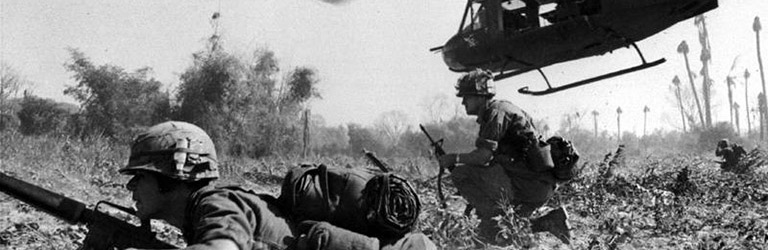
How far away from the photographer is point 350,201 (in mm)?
2402

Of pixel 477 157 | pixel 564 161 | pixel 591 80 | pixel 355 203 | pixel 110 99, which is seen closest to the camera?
pixel 355 203

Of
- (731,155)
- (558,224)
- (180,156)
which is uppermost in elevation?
(180,156)

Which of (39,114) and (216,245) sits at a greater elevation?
(39,114)

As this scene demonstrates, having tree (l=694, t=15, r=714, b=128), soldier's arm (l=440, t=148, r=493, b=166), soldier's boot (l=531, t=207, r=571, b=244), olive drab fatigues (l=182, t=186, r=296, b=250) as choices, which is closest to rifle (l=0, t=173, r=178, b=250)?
olive drab fatigues (l=182, t=186, r=296, b=250)

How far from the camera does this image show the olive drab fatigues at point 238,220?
2100 millimetres

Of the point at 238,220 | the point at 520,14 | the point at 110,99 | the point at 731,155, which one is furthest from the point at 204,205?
the point at 110,99

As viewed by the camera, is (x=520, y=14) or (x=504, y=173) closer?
(x=504, y=173)

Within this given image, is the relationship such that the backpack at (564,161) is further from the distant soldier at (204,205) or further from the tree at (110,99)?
the tree at (110,99)

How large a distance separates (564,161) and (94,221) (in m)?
3.60

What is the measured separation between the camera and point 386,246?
7.83 ft

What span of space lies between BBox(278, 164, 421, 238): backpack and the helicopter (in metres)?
7.68

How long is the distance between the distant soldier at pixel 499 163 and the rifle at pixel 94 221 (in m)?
2.87

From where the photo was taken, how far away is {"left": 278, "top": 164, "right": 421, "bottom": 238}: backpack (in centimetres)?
235

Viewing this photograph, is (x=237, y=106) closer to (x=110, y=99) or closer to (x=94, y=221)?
(x=110, y=99)
